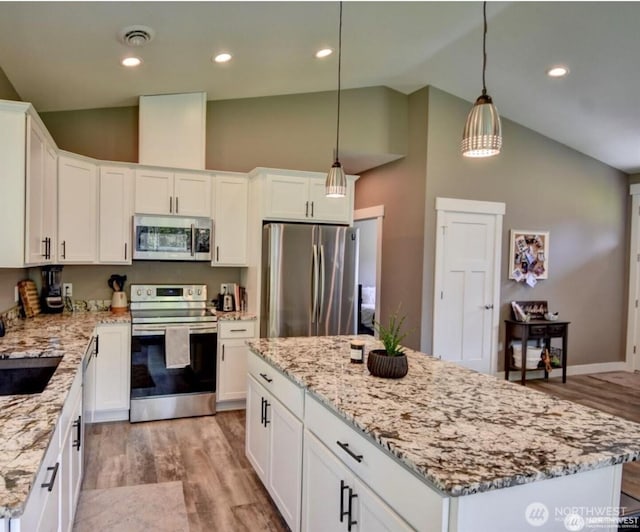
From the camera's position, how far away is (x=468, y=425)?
1.52 meters

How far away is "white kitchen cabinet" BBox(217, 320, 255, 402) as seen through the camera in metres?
4.11

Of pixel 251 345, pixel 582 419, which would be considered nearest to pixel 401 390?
pixel 582 419

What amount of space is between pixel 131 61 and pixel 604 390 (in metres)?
5.80

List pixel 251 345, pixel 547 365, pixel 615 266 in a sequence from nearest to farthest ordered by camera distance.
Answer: pixel 251 345, pixel 547 365, pixel 615 266

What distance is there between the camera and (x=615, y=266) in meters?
6.18

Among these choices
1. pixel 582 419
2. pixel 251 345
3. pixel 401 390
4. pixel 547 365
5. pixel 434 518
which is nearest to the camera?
pixel 434 518

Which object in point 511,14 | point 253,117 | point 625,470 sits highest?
point 511,14

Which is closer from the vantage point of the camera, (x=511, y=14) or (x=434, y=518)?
(x=434, y=518)

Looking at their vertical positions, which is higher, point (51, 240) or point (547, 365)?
point (51, 240)

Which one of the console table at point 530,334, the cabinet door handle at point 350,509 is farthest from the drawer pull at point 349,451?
the console table at point 530,334

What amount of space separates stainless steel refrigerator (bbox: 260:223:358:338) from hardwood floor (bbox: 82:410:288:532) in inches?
39.2

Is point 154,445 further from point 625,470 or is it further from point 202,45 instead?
point 625,470

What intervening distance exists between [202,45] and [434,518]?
10.4 feet

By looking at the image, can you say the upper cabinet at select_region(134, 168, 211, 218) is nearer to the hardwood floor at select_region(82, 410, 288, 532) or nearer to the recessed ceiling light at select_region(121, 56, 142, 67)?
the recessed ceiling light at select_region(121, 56, 142, 67)
